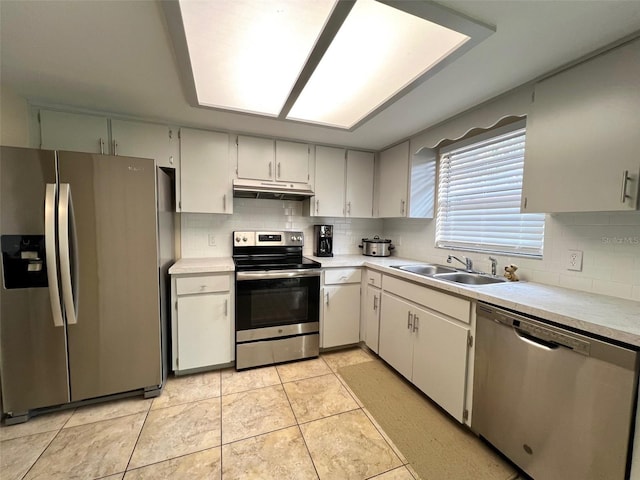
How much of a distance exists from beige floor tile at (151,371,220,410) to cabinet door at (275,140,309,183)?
2018 mm

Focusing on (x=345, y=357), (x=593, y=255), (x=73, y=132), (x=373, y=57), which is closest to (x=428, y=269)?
(x=593, y=255)

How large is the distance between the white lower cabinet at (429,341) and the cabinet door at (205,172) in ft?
5.95

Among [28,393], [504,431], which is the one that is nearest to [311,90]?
[504,431]

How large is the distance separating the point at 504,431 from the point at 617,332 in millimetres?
828

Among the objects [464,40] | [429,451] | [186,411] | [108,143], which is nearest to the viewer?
[464,40]

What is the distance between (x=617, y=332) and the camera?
989 mm

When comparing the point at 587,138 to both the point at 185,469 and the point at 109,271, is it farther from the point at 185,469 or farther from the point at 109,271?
the point at 109,271

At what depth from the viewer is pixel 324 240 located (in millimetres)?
3025

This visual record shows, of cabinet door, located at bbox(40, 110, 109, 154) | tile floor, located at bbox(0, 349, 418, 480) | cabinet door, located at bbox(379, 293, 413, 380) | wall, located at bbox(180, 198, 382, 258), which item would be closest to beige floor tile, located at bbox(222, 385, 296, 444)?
tile floor, located at bbox(0, 349, 418, 480)

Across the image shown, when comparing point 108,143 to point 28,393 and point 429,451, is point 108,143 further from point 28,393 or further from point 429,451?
point 429,451

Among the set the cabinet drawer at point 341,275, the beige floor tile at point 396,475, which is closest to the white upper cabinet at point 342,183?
the cabinet drawer at point 341,275

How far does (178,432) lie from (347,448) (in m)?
1.08

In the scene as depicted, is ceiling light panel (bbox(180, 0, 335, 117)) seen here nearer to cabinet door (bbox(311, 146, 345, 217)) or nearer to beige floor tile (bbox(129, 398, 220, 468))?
cabinet door (bbox(311, 146, 345, 217))

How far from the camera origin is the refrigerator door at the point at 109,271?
1.69 meters
